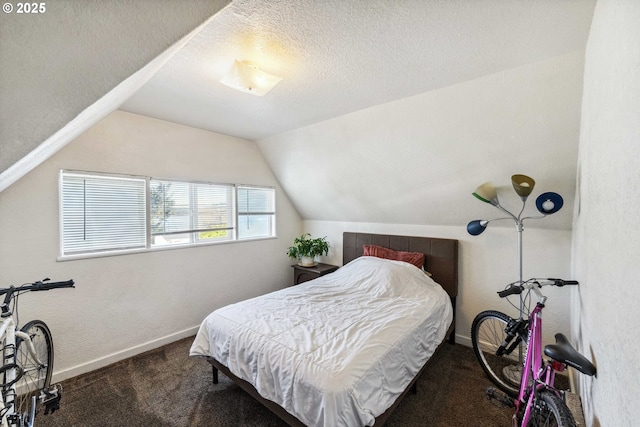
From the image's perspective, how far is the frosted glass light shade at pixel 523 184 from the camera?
83.9 inches

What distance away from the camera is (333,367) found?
1470 millimetres

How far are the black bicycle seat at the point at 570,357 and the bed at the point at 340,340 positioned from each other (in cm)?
86

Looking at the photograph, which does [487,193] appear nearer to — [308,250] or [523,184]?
[523,184]

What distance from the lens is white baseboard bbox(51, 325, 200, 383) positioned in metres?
2.27

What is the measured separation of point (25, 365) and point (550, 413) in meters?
3.49

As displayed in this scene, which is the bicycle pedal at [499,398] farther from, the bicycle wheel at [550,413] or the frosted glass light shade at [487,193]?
the frosted glass light shade at [487,193]

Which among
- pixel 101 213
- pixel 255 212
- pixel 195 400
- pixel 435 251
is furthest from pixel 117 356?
pixel 435 251

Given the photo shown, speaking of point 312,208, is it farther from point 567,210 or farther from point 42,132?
point 42,132

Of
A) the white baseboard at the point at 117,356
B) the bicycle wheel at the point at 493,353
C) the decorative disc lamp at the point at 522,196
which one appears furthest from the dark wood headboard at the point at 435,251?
the white baseboard at the point at 117,356

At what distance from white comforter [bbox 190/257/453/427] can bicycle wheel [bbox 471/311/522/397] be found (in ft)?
0.99

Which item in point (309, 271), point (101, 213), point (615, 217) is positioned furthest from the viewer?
point (309, 271)

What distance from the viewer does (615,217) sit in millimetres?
851

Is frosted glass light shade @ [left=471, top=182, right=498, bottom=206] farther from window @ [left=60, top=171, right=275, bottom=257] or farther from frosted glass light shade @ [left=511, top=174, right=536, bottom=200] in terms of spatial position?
window @ [left=60, top=171, right=275, bottom=257]

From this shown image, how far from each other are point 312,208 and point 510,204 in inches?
101
